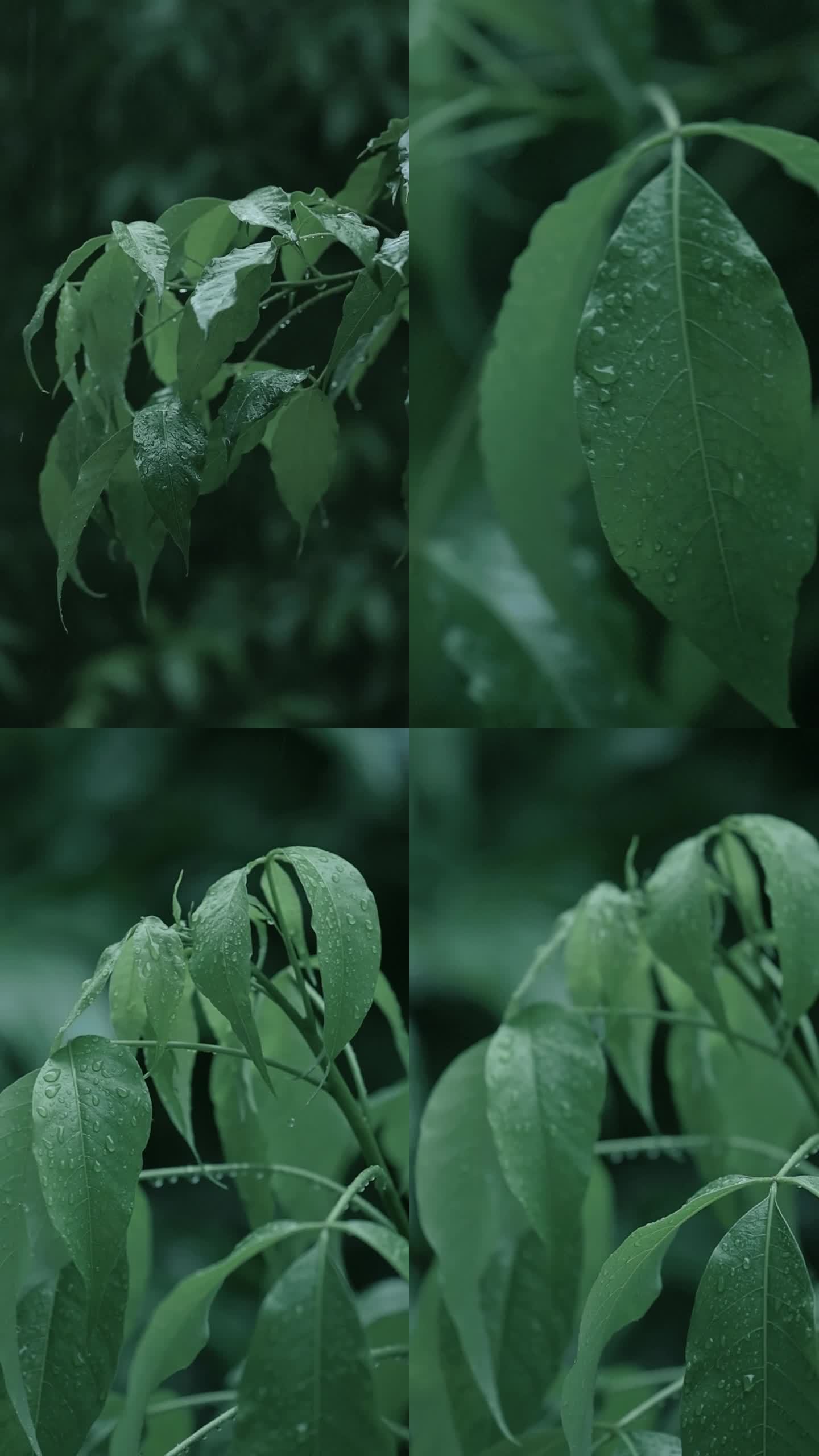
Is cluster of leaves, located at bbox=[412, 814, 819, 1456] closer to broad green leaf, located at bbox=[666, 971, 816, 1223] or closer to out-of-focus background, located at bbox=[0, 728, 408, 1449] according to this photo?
broad green leaf, located at bbox=[666, 971, 816, 1223]

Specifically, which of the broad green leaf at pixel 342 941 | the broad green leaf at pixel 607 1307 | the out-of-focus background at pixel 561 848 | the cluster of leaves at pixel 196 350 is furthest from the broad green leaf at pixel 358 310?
the out-of-focus background at pixel 561 848

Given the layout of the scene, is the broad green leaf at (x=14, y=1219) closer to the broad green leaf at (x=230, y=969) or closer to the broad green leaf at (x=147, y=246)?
the broad green leaf at (x=230, y=969)

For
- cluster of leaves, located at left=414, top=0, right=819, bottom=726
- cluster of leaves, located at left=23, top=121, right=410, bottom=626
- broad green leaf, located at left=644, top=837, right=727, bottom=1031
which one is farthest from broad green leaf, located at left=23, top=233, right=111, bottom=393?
broad green leaf, located at left=644, top=837, right=727, bottom=1031

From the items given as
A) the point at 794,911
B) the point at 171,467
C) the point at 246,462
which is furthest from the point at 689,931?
the point at 246,462

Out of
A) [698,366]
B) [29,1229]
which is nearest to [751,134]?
[698,366]

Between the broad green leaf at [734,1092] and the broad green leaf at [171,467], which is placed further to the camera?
the broad green leaf at [734,1092]
